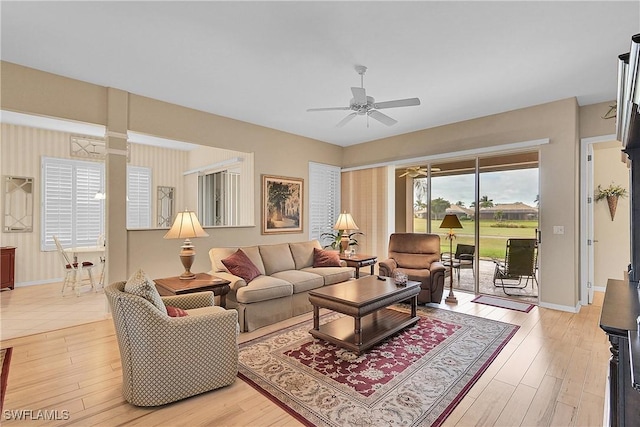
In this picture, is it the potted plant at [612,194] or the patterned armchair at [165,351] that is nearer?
the patterned armchair at [165,351]

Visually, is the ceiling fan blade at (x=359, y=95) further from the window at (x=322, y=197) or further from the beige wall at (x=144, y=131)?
the window at (x=322, y=197)

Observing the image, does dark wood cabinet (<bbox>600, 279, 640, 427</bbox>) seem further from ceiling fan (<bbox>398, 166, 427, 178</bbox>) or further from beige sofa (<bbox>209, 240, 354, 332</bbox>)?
ceiling fan (<bbox>398, 166, 427, 178</bbox>)

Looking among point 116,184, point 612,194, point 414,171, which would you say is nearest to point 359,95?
point 414,171

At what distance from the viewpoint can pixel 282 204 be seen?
587cm

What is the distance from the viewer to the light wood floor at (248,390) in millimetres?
1998

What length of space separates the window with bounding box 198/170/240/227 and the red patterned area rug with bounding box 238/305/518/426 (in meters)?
3.25

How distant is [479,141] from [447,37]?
8.98ft

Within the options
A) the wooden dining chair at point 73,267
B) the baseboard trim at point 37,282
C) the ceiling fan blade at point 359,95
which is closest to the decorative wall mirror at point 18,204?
the baseboard trim at point 37,282

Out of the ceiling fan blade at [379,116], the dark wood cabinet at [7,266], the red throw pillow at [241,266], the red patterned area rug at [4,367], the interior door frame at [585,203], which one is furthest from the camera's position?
the dark wood cabinet at [7,266]

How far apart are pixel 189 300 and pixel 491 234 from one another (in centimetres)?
464

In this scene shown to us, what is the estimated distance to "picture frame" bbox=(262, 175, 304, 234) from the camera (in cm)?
561

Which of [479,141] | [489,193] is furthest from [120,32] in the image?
[489,193]

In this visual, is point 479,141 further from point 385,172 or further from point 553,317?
point 553,317

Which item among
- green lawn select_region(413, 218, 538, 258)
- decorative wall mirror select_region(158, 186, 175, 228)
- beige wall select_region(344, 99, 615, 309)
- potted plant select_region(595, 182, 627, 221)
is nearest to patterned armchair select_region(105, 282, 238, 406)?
green lawn select_region(413, 218, 538, 258)
